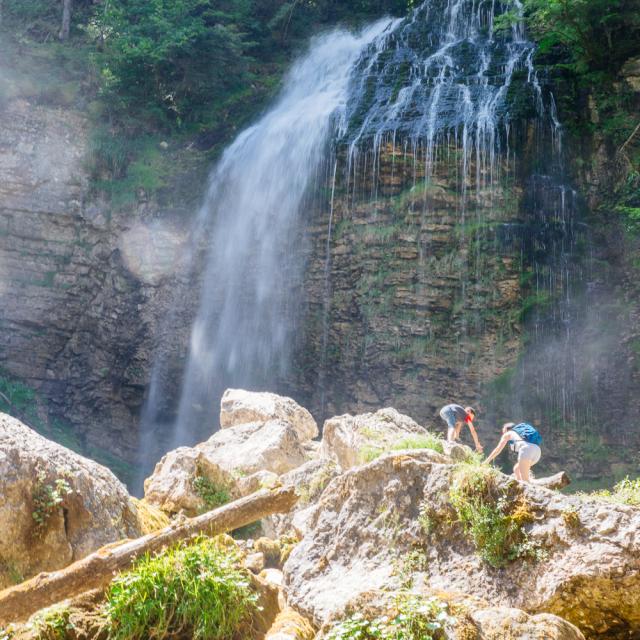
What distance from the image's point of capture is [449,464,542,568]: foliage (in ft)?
13.2

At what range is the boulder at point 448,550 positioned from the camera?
3688 mm

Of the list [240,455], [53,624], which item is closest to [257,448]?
[240,455]

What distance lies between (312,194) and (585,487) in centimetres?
948

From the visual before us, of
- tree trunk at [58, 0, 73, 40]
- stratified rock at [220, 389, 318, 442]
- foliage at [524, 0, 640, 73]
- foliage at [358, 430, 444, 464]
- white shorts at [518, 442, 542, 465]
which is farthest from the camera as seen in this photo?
tree trunk at [58, 0, 73, 40]

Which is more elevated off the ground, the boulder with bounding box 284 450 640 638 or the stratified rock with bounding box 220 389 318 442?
the boulder with bounding box 284 450 640 638

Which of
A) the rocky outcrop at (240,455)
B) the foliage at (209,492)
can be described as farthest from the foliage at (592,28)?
the foliage at (209,492)

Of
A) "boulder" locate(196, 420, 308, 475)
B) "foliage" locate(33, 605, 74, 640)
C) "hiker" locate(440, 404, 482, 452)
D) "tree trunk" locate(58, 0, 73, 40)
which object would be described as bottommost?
"boulder" locate(196, 420, 308, 475)

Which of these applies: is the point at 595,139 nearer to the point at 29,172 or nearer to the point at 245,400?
the point at 245,400

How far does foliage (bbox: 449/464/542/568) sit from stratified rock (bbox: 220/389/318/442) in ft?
19.6

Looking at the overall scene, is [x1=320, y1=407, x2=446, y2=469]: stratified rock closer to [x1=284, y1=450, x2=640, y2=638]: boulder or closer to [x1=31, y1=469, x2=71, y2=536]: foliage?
[x1=284, y1=450, x2=640, y2=638]: boulder

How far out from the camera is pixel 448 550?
423 cm

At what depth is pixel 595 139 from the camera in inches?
612

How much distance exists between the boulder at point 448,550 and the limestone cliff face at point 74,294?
14.0m

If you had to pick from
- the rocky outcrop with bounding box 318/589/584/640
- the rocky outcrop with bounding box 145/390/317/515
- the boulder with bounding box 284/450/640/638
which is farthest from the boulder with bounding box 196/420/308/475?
the rocky outcrop with bounding box 318/589/584/640
